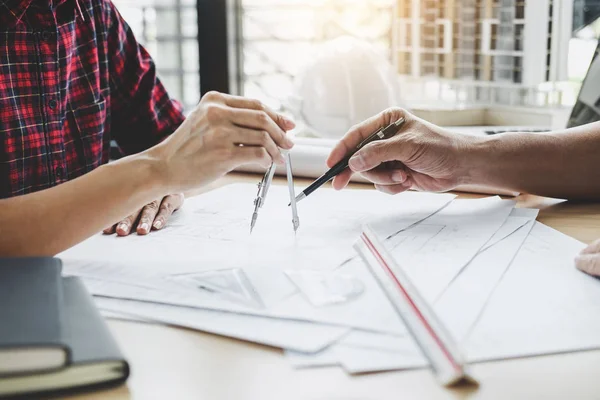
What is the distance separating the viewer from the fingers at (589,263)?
78 cm

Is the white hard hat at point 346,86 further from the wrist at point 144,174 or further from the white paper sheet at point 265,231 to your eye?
the wrist at point 144,174

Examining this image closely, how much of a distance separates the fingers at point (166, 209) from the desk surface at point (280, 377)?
0.37 m

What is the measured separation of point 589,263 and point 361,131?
414 mm

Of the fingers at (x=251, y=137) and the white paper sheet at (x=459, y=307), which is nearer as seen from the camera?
the white paper sheet at (x=459, y=307)

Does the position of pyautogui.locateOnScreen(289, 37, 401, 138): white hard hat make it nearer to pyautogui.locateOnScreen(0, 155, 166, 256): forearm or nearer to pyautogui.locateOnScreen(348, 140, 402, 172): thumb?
pyautogui.locateOnScreen(348, 140, 402, 172): thumb

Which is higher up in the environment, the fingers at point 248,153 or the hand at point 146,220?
the fingers at point 248,153

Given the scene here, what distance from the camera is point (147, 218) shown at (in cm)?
101

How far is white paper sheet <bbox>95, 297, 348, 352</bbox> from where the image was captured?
0.63 m

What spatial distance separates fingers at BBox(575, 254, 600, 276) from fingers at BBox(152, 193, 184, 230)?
0.57 meters

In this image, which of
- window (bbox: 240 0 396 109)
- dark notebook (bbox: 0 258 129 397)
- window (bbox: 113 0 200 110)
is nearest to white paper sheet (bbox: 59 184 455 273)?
dark notebook (bbox: 0 258 129 397)

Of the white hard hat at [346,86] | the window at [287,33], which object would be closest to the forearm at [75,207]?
the white hard hat at [346,86]

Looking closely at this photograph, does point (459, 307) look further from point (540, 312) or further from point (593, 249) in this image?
point (593, 249)

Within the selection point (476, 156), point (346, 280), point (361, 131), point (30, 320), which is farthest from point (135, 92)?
point (30, 320)

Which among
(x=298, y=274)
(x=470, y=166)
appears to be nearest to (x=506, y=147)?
(x=470, y=166)
